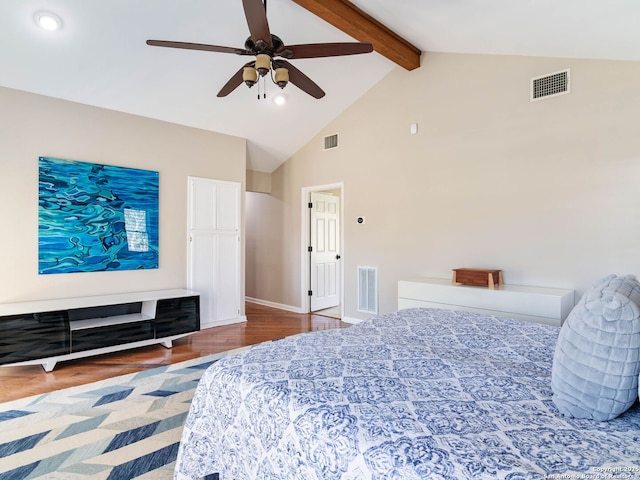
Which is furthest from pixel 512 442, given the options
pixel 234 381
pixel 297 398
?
pixel 234 381

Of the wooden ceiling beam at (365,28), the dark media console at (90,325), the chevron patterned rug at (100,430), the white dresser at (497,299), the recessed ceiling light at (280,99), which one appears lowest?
the chevron patterned rug at (100,430)

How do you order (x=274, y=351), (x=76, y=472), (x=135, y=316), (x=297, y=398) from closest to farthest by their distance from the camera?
(x=297, y=398) < (x=274, y=351) < (x=76, y=472) < (x=135, y=316)

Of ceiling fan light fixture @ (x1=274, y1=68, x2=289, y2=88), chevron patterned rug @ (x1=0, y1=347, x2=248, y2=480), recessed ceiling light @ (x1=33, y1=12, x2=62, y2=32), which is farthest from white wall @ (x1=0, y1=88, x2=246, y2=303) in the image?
ceiling fan light fixture @ (x1=274, y1=68, x2=289, y2=88)

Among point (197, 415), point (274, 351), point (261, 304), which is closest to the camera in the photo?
point (197, 415)

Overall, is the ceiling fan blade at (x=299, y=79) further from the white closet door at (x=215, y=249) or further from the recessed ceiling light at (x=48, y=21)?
the white closet door at (x=215, y=249)

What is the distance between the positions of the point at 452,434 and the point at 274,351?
94 cm

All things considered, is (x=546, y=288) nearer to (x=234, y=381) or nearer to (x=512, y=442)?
(x=512, y=442)

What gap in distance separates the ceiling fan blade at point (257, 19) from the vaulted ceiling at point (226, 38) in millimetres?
1017

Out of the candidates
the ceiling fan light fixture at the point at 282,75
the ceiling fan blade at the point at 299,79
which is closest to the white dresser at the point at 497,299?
the ceiling fan blade at the point at 299,79

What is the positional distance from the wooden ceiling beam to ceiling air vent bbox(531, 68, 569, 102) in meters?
1.38

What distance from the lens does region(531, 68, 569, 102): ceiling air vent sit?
325 centimetres

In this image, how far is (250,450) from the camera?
1308mm

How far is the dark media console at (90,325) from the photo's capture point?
3.03 m

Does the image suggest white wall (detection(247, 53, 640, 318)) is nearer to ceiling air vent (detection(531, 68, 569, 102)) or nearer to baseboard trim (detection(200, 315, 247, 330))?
ceiling air vent (detection(531, 68, 569, 102))
